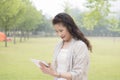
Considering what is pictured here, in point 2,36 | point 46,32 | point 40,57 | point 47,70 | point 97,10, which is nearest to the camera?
point 47,70

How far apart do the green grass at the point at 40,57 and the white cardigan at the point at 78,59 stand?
3549 millimetres

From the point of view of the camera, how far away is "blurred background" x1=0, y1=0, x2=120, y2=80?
5.48 meters

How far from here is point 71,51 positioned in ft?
4.93

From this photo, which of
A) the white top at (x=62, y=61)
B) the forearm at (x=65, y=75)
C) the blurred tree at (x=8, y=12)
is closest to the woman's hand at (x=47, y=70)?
the forearm at (x=65, y=75)

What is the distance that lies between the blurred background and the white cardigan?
361cm

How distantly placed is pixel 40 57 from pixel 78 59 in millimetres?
5045

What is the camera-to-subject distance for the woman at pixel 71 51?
1.46m

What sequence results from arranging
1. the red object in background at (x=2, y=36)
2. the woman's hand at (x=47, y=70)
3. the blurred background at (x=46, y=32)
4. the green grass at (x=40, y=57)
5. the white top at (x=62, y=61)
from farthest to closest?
the red object in background at (x=2, y=36) → the blurred background at (x=46, y=32) → the green grass at (x=40, y=57) → the white top at (x=62, y=61) → the woman's hand at (x=47, y=70)

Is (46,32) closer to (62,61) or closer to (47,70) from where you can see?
(62,61)

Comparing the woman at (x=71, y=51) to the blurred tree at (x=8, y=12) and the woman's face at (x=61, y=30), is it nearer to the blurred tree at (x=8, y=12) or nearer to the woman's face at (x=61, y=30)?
the woman's face at (x=61, y=30)

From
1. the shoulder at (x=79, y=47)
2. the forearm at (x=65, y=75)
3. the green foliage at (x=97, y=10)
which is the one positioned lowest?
the forearm at (x=65, y=75)

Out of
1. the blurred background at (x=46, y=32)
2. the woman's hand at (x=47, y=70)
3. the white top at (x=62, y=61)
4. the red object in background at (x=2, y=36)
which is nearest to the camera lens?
the woman's hand at (x=47, y=70)

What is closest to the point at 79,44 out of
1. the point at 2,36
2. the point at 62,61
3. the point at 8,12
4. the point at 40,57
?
the point at 62,61

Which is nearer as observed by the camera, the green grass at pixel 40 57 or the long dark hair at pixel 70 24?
the long dark hair at pixel 70 24
